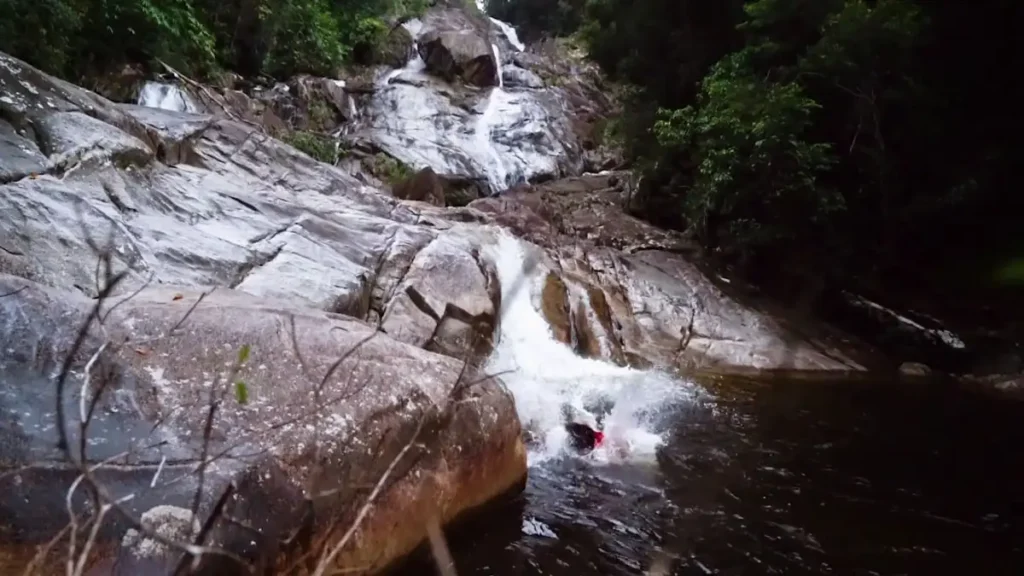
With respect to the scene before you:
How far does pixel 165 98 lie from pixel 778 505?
10.7m

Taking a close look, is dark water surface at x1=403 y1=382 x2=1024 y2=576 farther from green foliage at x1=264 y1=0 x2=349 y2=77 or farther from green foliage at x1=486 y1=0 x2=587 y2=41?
green foliage at x1=486 y1=0 x2=587 y2=41

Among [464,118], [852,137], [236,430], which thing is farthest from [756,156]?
[464,118]

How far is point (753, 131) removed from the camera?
377 inches

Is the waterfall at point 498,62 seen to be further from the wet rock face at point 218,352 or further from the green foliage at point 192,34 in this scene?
the wet rock face at point 218,352

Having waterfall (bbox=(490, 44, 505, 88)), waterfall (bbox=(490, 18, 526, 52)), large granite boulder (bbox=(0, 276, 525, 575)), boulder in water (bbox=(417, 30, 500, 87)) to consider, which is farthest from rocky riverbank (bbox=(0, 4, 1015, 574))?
waterfall (bbox=(490, 18, 526, 52))

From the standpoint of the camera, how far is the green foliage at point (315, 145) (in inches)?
503

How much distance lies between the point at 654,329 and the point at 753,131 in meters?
3.19

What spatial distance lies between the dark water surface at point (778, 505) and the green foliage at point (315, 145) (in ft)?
29.0

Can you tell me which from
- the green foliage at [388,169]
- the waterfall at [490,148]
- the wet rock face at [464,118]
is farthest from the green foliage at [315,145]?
Result: the waterfall at [490,148]

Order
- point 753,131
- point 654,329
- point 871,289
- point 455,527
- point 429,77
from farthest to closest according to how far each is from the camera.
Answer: point 429,77 → point 871,289 → point 654,329 → point 753,131 → point 455,527

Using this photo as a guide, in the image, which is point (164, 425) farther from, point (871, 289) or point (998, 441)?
point (871, 289)

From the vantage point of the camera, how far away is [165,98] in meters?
11.0

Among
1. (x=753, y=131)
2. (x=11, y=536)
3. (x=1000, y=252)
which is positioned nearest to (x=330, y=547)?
(x=11, y=536)

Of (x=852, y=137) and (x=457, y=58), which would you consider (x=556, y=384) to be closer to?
(x=852, y=137)
